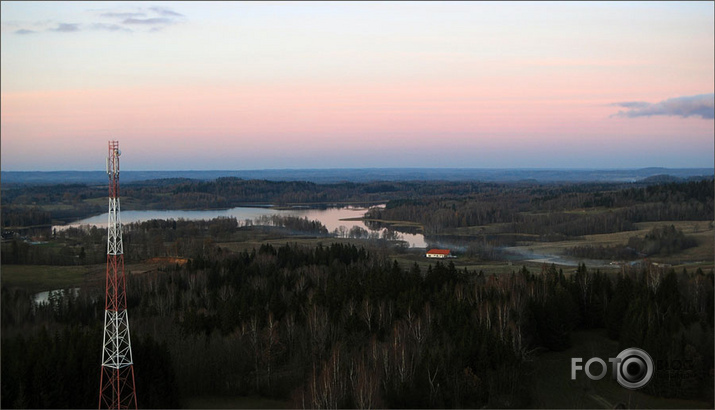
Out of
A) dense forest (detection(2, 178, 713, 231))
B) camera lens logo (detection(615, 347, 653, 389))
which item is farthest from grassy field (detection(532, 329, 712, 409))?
dense forest (detection(2, 178, 713, 231))

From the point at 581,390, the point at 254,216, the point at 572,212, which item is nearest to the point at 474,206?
the point at 572,212

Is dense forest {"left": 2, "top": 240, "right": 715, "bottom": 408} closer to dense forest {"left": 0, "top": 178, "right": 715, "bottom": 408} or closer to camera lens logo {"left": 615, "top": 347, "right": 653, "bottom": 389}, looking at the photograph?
dense forest {"left": 0, "top": 178, "right": 715, "bottom": 408}

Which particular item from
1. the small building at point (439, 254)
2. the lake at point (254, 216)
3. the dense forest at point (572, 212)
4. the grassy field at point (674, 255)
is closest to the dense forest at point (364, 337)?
the grassy field at point (674, 255)

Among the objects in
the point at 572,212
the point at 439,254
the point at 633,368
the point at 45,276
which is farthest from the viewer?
the point at 572,212

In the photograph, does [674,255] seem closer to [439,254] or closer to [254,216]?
[439,254]

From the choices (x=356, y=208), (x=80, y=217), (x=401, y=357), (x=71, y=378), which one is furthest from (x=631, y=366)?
(x=356, y=208)

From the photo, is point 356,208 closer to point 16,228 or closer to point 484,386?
point 16,228
